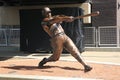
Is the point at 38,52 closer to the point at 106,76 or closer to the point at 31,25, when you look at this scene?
the point at 31,25

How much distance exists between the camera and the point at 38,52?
21.1 m

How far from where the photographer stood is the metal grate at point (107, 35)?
2312cm

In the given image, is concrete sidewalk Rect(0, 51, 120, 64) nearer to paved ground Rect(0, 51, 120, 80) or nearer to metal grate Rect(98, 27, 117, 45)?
metal grate Rect(98, 27, 117, 45)

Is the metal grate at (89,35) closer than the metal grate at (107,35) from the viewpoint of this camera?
No

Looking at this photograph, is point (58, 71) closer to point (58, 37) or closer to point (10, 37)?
point (58, 37)

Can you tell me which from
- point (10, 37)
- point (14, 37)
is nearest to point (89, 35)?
point (14, 37)

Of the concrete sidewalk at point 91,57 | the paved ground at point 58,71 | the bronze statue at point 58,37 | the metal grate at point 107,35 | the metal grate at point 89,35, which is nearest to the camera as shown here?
the paved ground at point 58,71

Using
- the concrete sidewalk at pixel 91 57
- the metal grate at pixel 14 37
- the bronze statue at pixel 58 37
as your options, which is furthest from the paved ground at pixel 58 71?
the metal grate at pixel 14 37

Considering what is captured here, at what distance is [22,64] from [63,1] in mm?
8982

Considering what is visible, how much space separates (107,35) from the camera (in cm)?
2320

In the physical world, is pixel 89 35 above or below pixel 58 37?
below

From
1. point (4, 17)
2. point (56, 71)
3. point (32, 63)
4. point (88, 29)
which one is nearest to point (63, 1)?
point (88, 29)

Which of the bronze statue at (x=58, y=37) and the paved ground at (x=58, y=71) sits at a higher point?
the bronze statue at (x=58, y=37)

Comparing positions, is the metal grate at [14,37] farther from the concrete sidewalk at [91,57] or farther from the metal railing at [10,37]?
the concrete sidewalk at [91,57]
